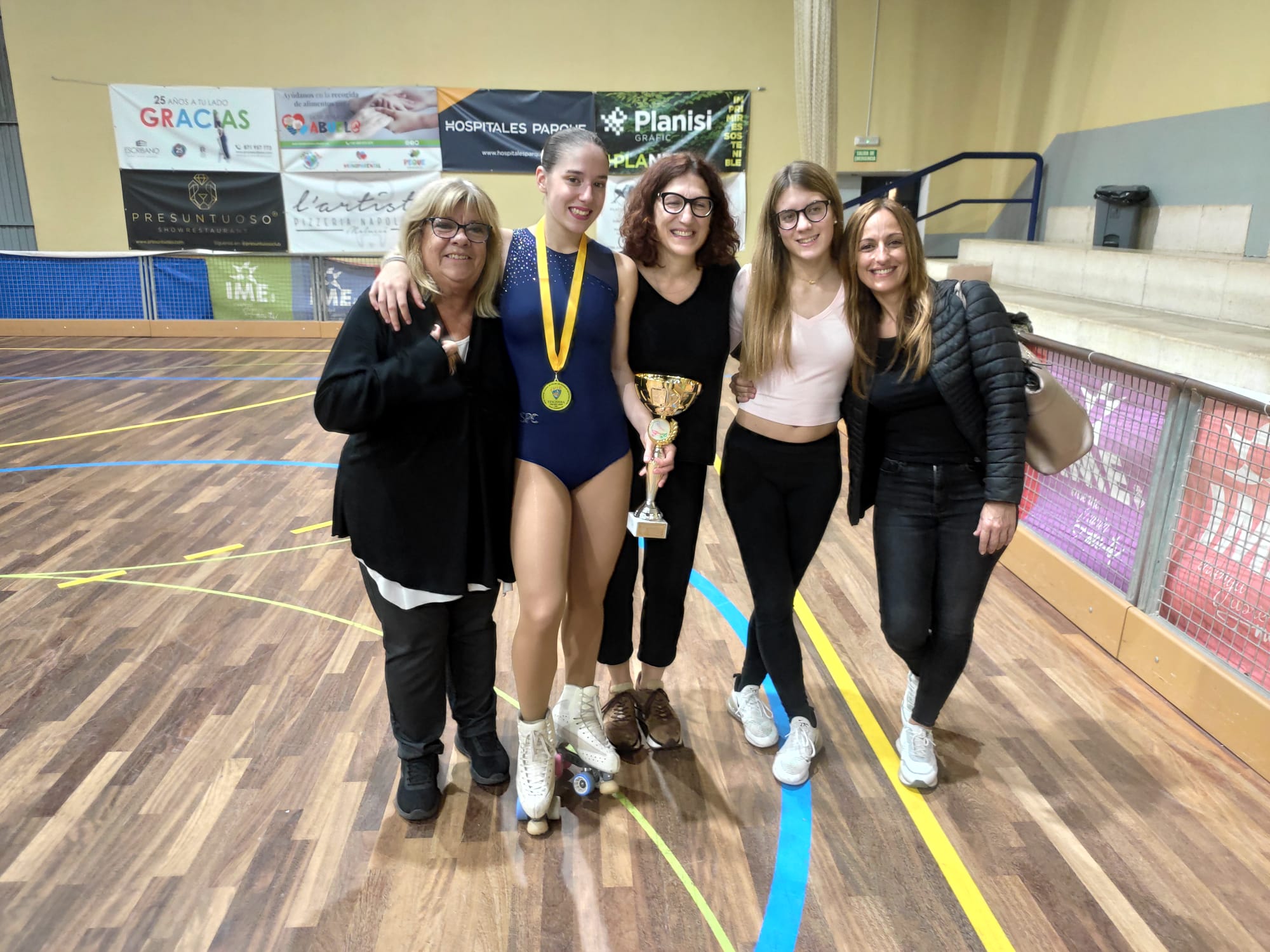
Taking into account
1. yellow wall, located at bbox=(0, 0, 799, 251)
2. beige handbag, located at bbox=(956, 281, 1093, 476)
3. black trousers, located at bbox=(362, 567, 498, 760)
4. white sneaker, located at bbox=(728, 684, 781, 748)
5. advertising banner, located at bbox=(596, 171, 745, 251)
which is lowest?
white sneaker, located at bbox=(728, 684, 781, 748)

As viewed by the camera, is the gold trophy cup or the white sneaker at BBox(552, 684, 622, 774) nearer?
the gold trophy cup

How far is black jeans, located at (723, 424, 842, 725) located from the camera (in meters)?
2.29

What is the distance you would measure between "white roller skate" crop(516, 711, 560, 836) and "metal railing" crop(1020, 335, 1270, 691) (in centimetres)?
218

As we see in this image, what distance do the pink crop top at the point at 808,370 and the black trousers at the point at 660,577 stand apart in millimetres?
281

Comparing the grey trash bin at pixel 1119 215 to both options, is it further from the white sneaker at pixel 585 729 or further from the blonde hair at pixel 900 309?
the white sneaker at pixel 585 729

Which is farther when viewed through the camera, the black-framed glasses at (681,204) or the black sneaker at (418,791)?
the black sneaker at (418,791)

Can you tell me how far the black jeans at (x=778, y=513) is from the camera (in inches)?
90.1

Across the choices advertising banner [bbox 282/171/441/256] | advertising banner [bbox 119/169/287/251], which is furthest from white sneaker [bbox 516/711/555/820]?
advertising banner [bbox 119/169/287/251]

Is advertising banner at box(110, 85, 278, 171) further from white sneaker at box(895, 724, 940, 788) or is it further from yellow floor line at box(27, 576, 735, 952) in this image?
white sneaker at box(895, 724, 940, 788)

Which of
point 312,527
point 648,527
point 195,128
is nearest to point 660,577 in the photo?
point 648,527

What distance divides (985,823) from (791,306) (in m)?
1.52

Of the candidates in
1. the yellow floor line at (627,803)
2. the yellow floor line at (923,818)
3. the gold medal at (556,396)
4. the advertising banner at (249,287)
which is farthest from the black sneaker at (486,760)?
the advertising banner at (249,287)

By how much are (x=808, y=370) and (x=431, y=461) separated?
100 centimetres

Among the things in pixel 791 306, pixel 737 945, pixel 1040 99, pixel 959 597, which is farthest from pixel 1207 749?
pixel 1040 99
